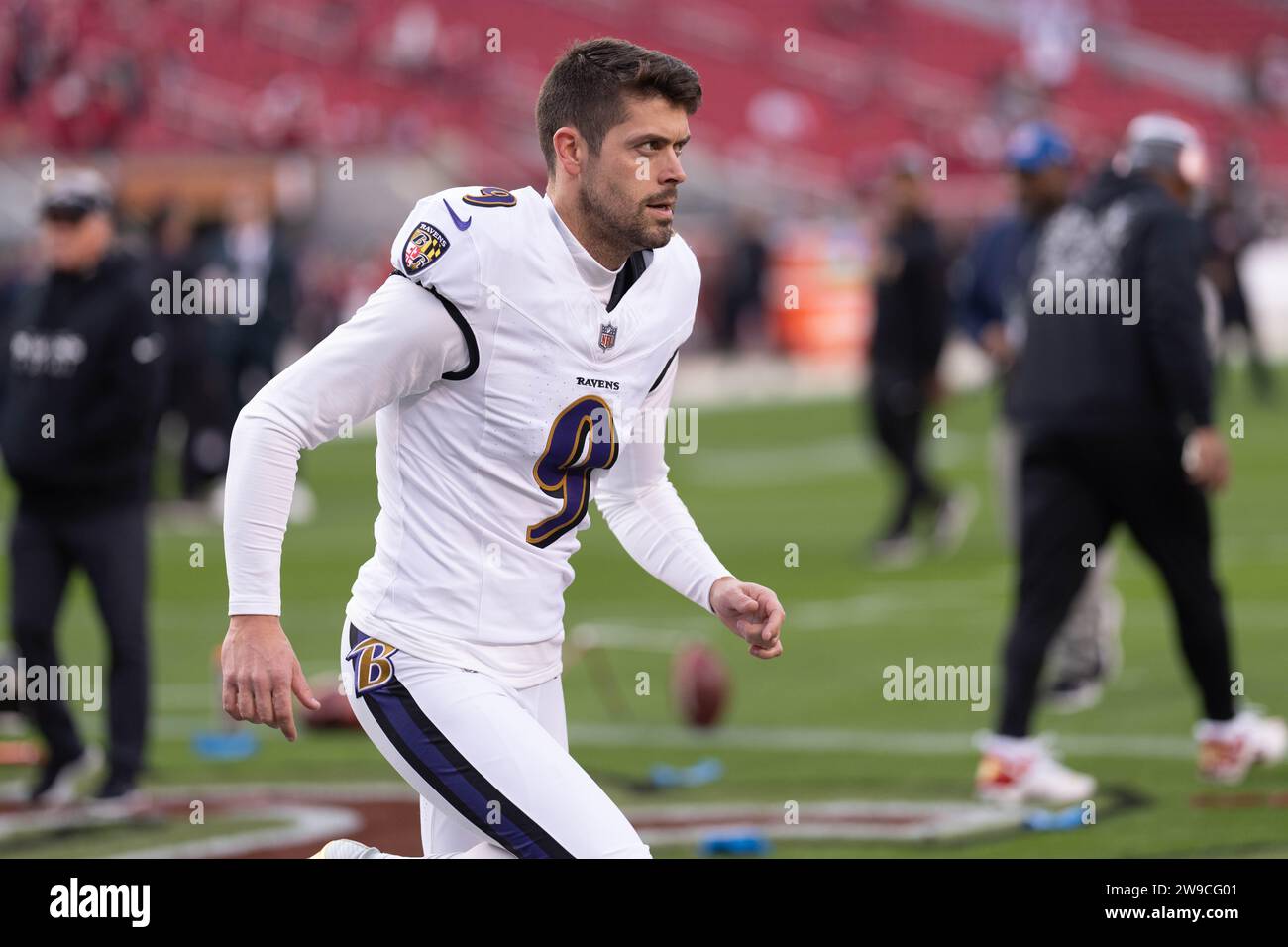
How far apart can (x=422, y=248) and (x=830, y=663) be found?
686cm

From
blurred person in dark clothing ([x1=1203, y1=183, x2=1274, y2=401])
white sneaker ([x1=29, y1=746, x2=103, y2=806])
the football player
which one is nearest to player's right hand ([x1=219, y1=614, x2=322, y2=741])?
the football player

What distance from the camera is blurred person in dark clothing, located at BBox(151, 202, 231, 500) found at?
17594mm

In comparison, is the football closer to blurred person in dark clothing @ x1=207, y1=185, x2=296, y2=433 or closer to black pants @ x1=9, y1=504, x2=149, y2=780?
black pants @ x1=9, y1=504, x2=149, y2=780

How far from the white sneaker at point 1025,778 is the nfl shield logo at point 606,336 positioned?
11.8 feet

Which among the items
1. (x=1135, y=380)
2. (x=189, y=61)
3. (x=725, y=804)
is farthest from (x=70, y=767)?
(x=189, y=61)

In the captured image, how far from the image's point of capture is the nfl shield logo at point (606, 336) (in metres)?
4.64

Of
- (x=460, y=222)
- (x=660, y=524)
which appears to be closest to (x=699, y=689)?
(x=660, y=524)

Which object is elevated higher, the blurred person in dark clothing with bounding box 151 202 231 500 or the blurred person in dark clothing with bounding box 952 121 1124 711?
the blurred person in dark clothing with bounding box 151 202 231 500

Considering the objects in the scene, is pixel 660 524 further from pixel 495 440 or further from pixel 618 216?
pixel 618 216

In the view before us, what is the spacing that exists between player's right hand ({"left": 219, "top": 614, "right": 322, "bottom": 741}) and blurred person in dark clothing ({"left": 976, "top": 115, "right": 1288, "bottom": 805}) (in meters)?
4.11

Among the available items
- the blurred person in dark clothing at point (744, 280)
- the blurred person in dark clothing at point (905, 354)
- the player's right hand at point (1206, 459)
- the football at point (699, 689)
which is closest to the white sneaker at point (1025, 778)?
the player's right hand at point (1206, 459)

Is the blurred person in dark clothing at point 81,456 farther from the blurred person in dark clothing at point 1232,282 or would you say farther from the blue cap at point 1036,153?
the blurred person in dark clothing at point 1232,282

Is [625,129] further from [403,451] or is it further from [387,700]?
[387,700]

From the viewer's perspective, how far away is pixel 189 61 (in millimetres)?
36594
